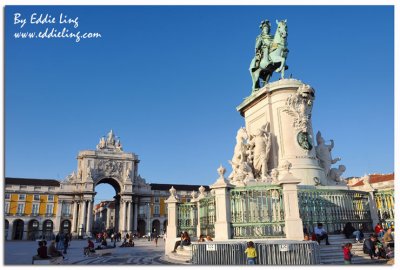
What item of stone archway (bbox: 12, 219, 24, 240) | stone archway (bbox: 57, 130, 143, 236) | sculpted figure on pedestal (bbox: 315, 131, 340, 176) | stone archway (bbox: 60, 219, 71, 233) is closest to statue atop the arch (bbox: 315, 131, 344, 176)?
sculpted figure on pedestal (bbox: 315, 131, 340, 176)

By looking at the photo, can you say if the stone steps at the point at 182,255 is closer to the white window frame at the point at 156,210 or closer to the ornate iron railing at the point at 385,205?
the ornate iron railing at the point at 385,205

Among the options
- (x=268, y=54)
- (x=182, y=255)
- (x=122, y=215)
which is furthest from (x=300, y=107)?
→ (x=122, y=215)

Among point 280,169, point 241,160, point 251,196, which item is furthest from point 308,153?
point 251,196

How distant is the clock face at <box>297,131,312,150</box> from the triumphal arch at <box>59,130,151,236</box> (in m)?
51.0

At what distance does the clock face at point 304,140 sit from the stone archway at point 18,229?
2360 inches

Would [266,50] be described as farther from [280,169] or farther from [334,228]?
[334,228]

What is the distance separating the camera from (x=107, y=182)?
6400 cm

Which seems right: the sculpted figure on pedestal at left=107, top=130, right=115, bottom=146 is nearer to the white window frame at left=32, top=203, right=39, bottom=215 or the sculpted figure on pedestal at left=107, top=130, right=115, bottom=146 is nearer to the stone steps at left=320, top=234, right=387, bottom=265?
the white window frame at left=32, top=203, right=39, bottom=215

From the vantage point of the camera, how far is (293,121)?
12.2 metres

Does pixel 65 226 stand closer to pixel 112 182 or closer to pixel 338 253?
pixel 112 182

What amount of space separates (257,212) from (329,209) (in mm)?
2397

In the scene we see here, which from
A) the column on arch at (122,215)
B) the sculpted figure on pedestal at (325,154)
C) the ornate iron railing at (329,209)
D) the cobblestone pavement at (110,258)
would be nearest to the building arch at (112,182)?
the column on arch at (122,215)
